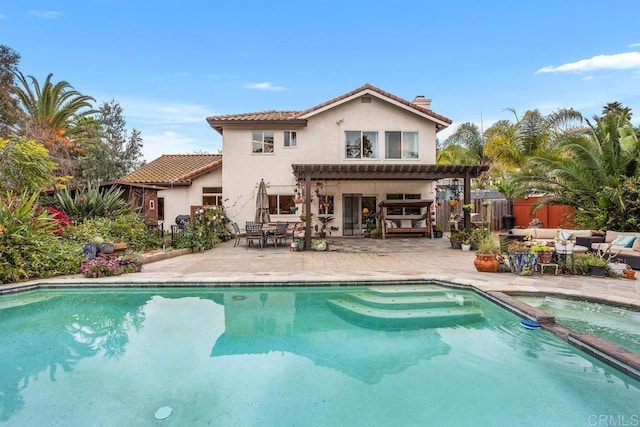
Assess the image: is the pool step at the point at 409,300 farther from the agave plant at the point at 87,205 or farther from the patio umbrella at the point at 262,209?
→ the agave plant at the point at 87,205

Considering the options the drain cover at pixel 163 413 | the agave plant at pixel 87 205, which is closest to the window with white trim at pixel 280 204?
the agave plant at pixel 87 205

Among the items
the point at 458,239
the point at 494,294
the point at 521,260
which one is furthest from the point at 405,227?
the point at 494,294

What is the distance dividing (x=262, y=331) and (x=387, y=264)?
16.1ft

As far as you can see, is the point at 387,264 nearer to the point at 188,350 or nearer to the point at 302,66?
the point at 188,350

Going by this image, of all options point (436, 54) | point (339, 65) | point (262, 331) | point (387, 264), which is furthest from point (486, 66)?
point (262, 331)

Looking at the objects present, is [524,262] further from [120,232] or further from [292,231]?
[120,232]

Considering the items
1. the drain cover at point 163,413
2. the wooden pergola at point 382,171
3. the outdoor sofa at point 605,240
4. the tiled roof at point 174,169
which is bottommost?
the drain cover at point 163,413

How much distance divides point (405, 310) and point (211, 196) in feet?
42.5

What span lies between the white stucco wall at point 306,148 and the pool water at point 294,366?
9.79 meters

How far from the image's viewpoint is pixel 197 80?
64.0 ft

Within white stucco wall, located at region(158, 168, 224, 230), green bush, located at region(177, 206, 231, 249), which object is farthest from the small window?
white stucco wall, located at region(158, 168, 224, 230)

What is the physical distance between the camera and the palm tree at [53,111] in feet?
57.1

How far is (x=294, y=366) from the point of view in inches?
167

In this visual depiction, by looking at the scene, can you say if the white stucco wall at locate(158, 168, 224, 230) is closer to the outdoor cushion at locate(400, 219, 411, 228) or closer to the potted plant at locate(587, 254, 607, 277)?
the outdoor cushion at locate(400, 219, 411, 228)
